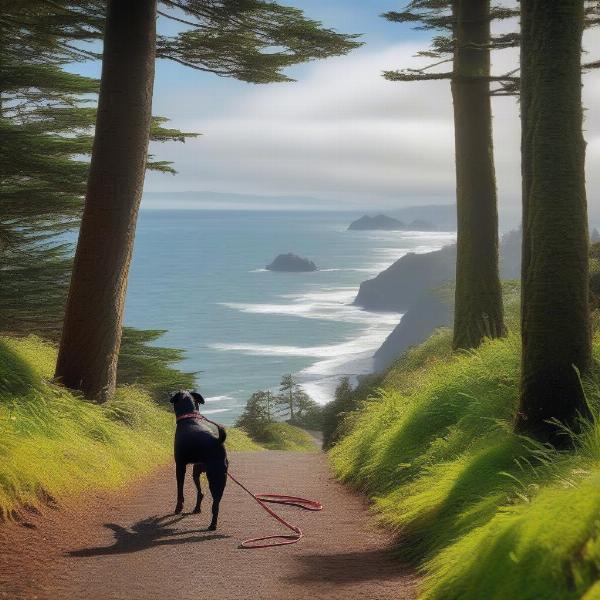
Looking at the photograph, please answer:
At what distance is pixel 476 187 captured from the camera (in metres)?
13.4

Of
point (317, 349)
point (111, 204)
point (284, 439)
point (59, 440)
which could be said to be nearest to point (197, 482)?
point (59, 440)

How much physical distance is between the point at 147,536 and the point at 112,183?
595cm

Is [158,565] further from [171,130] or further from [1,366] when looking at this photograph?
[171,130]

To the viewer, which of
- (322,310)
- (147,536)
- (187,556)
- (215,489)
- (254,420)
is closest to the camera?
(187,556)

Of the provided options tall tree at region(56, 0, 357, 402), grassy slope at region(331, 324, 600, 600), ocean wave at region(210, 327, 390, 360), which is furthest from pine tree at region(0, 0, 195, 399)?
ocean wave at region(210, 327, 390, 360)

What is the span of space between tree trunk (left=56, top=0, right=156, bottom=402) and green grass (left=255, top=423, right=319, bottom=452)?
1842 cm

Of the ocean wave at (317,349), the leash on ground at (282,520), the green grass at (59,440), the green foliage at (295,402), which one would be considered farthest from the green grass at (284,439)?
the ocean wave at (317,349)

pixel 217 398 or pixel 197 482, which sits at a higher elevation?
pixel 197 482

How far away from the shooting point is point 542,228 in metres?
6.80

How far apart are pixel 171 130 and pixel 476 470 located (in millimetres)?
11769

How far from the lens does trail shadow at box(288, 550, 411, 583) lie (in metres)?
5.48

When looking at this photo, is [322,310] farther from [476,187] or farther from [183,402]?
[183,402]

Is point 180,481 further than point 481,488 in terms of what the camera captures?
Yes

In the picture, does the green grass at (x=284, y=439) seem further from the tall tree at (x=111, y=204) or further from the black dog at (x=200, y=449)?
the black dog at (x=200, y=449)
